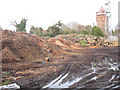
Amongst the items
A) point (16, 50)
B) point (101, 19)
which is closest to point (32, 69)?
point (16, 50)

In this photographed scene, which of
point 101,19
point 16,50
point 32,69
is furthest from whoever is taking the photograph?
point 101,19

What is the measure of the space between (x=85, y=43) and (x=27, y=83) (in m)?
21.4

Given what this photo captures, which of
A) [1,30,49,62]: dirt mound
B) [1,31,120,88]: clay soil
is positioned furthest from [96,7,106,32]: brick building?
[1,30,49,62]: dirt mound

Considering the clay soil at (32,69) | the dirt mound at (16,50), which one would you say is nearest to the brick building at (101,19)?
the clay soil at (32,69)

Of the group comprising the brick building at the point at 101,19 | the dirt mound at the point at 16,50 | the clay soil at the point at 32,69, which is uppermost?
the brick building at the point at 101,19

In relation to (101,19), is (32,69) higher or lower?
lower

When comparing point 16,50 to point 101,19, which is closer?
point 16,50

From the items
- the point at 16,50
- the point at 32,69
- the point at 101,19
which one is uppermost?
the point at 101,19

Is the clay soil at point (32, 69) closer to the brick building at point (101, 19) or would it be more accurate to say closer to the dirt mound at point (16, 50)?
the dirt mound at point (16, 50)

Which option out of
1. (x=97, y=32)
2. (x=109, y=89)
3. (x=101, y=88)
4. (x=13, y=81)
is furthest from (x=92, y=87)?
(x=97, y=32)

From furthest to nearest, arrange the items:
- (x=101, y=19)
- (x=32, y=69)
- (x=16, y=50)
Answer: (x=101, y=19) < (x=16, y=50) < (x=32, y=69)

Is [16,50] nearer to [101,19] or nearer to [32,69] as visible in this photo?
[32,69]

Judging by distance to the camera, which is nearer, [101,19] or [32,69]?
[32,69]

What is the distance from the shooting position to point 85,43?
2586 centimetres
